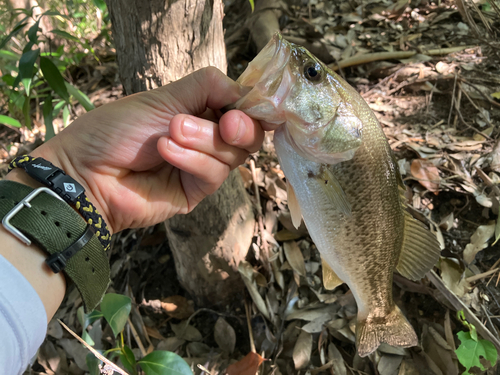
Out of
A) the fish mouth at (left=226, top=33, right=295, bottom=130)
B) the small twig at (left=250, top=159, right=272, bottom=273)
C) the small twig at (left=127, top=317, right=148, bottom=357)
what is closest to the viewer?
the fish mouth at (left=226, top=33, right=295, bottom=130)

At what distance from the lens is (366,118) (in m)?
1.17

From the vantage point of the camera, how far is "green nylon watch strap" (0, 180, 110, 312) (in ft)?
3.08

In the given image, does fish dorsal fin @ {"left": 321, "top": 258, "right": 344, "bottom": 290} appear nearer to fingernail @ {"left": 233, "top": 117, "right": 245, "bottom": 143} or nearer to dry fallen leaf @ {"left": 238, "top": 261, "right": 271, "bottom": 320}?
dry fallen leaf @ {"left": 238, "top": 261, "right": 271, "bottom": 320}

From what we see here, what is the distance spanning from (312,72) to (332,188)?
0.43 meters

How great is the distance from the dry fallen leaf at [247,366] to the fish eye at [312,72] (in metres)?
1.45

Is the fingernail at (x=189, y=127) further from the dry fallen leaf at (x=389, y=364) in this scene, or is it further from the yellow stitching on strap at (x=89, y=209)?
the dry fallen leaf at (x=389, y=364)

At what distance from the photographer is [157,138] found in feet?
3.84

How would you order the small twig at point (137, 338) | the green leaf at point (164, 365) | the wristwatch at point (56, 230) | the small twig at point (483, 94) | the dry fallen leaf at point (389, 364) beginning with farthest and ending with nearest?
the small twig at point (483, 94)
the small twig at point (137, 338)
the dry fallen leaf at point (389, 364)
the green leaf at point (164, 365)
the wristwatch at point (56, 230)

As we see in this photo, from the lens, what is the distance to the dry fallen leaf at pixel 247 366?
168 centimetres

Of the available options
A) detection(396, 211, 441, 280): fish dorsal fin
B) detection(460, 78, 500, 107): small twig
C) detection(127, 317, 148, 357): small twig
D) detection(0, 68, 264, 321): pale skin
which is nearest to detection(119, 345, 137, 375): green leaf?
detection(127, 317, 148, 357): small twig

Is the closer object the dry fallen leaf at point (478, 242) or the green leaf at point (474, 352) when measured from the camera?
the green leaf at point (474, 352)

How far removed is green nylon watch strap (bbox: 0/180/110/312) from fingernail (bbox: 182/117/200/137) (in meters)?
0.46

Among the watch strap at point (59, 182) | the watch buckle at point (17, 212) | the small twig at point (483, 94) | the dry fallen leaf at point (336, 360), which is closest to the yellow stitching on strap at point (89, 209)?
the watch strap at point (59, 182)

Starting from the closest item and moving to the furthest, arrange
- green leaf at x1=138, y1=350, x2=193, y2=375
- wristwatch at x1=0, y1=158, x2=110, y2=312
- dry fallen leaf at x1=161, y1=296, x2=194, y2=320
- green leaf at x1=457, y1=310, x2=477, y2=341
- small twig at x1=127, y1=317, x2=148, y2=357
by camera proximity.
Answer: wristwatch at x1=0, y1=158, x2=110, y2=312, green leaf at x1=138, y1=350, x2=193, y2=375, green leaf at x1=457, y1=310, x2=477, y2=341, small twig at x1=127, y1=317, x2=148, y2=357, dry fallen leaf at x1=161, y1=296, x2=194, y2=320
